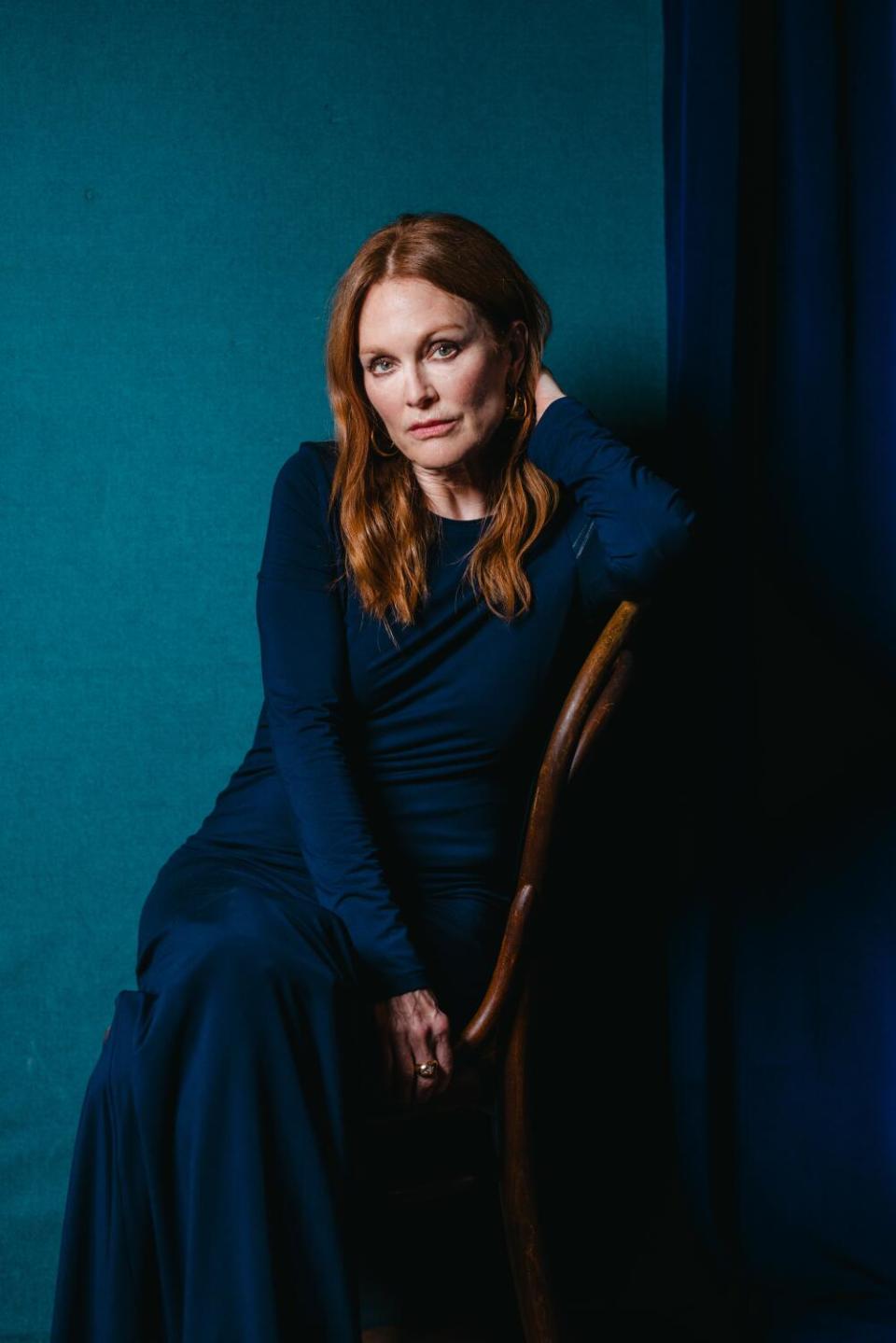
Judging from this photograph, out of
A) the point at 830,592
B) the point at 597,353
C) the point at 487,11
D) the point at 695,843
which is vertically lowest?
the point at 695,843

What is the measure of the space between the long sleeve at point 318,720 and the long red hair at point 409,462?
5 cm

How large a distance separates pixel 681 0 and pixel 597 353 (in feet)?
1.58

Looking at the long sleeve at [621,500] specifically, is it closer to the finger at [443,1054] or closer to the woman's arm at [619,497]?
the woman's arm at [619,497]

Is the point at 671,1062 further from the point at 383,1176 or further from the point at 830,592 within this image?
the point at 830,592

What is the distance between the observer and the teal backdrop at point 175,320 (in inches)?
68.4

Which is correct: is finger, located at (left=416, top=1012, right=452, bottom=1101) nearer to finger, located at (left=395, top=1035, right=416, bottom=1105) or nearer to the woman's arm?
A: finger, located at (left=395, top=1035, right=416, bottom=1105)

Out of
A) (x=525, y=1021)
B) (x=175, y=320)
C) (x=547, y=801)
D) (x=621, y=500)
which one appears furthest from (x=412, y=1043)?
(x=175, y=320)

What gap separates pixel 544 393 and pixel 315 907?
708 mm

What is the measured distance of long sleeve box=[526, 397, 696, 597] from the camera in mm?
1401

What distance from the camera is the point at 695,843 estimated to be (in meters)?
1.73

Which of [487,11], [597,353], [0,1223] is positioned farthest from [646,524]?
[0,1223]

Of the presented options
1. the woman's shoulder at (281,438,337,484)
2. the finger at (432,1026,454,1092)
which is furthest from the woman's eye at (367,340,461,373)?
the finger at (432,1026,454,1092)

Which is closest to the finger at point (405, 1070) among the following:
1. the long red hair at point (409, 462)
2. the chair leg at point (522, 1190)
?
the chair leg at point (522, 1190)

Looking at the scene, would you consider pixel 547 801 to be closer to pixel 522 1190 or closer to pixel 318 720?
pixel 318 720
